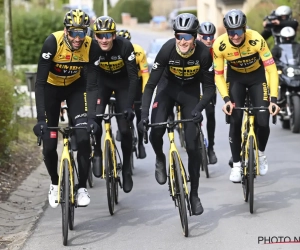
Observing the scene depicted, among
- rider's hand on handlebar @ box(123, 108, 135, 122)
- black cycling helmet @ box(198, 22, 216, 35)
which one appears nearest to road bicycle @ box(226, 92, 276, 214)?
rider's hand on handlebar @ box(123, 108, 135, 122)

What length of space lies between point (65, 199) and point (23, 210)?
2.10 m

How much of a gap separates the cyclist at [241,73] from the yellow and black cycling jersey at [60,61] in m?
1.59

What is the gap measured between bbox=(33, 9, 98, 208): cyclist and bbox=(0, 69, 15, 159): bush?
250 centimetres

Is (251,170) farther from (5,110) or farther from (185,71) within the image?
(5,110)

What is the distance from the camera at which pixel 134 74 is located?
378 inches

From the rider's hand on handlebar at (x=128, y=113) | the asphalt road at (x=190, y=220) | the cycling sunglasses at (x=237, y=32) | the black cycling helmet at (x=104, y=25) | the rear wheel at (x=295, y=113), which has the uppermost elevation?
the black cycling helmet at (x=104, y=25)

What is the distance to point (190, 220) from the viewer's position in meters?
8.98

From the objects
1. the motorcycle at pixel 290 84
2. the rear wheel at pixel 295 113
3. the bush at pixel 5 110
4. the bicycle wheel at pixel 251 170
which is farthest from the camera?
the motorcycle at pixel 290 84

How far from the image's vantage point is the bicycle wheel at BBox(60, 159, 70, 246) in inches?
314

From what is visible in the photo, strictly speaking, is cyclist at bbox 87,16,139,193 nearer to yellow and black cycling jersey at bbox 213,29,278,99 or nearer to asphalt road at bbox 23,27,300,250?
asphalt road at bbox 23,27,300,250

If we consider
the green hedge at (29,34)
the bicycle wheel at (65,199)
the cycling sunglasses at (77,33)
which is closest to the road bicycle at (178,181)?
the bicycle wheel at (65,199)

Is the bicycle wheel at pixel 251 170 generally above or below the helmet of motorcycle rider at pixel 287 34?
below

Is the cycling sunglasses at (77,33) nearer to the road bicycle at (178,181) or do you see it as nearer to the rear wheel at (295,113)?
the road bicycle at (178,181)

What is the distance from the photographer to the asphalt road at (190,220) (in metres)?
8.05
